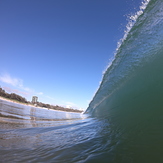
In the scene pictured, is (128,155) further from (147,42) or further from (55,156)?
(147,42)

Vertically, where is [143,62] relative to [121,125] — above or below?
above

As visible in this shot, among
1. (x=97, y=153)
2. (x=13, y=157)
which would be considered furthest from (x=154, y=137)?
(x=13, y=157)

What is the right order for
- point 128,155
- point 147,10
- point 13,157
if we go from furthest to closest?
point 147,10, point 13,157, point 128,155

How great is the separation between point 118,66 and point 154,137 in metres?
8.27

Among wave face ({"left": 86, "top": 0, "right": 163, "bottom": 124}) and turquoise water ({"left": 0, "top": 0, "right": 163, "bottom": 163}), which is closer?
turquoise water ({"left": 0, "top": 0, "right": 163, "bottom": 163})

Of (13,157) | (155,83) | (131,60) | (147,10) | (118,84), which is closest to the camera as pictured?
(13,157)

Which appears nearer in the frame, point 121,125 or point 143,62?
point 121,125

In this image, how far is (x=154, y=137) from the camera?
1.95m

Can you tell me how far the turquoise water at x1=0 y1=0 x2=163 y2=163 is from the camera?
1.62m

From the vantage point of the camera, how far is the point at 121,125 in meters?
3.29

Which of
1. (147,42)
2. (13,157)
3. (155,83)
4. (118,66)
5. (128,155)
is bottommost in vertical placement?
(13,157)

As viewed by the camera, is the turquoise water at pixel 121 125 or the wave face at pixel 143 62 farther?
the wave face at pixel 143 62

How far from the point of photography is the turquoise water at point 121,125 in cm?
162

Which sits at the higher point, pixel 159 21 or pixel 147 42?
pixel 159 21
